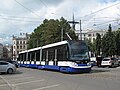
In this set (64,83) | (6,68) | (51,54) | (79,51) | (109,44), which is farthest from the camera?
(109,44)

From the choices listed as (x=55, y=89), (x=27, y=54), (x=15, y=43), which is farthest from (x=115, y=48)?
(x=15, y=43)

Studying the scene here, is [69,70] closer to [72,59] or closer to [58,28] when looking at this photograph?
[72,59]

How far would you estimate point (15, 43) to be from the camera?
16662 cm

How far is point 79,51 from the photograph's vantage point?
28.0 meters

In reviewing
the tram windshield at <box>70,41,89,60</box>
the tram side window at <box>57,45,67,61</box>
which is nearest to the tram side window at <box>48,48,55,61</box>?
the tram side window at <box>57,45,67,61</box>

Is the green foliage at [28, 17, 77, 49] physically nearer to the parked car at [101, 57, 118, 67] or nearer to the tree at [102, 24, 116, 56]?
the tree at [102, 24, 116, 56]

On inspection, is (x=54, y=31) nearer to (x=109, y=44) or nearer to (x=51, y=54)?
(x=109, y=44)

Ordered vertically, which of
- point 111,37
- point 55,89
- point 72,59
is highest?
point 111,37

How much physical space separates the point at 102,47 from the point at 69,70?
195 feet

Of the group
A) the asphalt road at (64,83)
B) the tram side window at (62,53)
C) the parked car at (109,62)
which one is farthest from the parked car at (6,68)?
the parked car at (109,62)

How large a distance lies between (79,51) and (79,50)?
0.10 meters

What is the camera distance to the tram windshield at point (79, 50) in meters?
27.5

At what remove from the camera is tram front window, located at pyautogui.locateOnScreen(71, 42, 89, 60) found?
27.4 m

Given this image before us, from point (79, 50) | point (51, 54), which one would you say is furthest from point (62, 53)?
point (51, 54)
